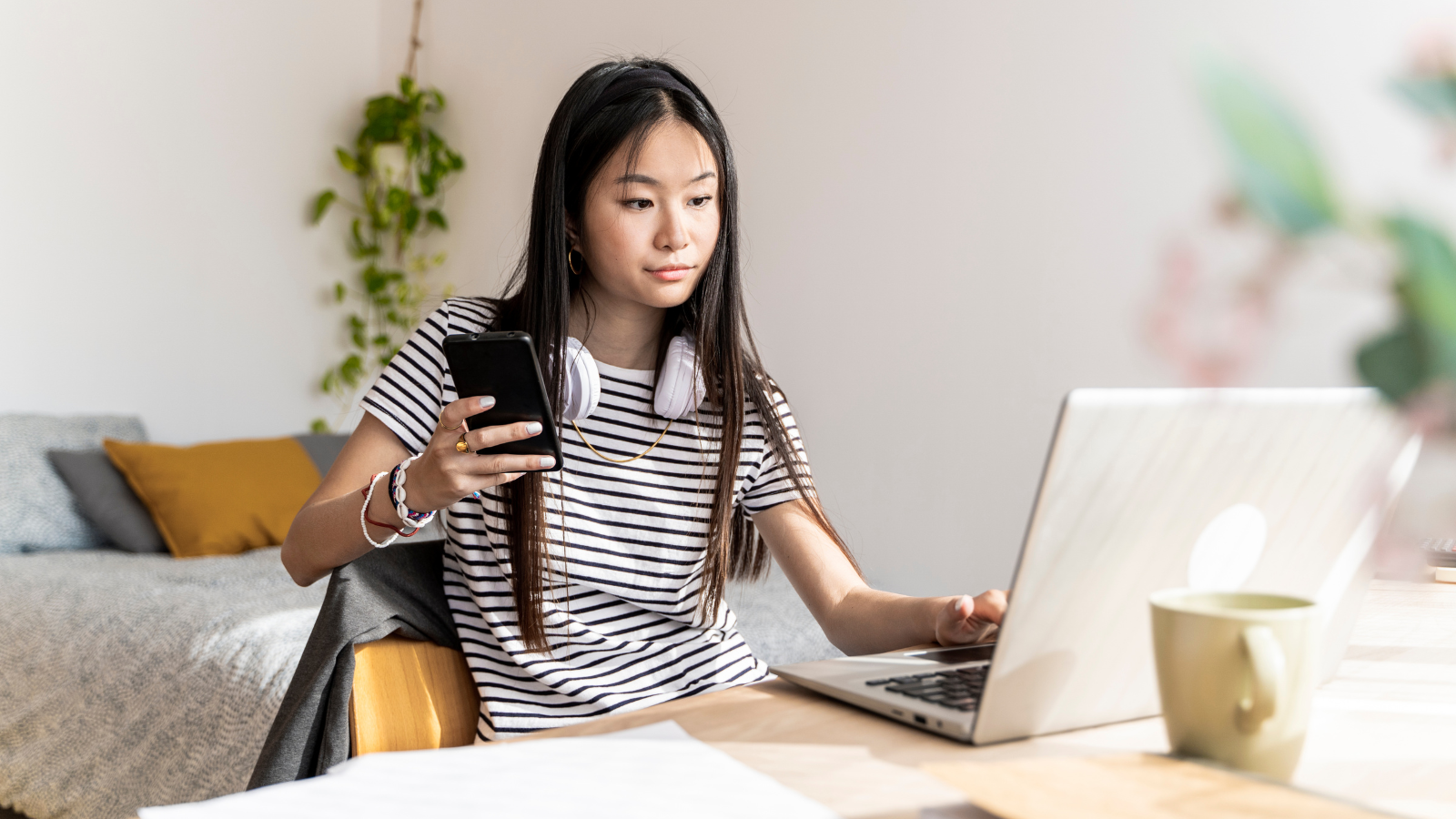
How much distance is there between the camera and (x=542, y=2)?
3.45m

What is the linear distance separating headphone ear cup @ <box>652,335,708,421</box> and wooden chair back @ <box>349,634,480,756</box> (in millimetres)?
337

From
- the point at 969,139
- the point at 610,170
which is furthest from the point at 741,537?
the point at 969,139

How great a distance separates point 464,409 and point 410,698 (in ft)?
1.06

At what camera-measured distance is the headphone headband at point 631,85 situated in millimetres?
1166

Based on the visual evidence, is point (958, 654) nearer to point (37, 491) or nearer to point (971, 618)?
point (971, 618)

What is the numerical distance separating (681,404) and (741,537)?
176mm

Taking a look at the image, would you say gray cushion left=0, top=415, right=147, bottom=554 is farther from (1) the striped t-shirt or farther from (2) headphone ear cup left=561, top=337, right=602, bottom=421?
(2) headphone ear cup left=561, top=337, right=602, bottom=421

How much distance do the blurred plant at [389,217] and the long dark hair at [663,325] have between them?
2588 mm

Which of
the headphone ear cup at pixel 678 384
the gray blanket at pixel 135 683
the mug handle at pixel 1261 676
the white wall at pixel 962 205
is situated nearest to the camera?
the mug handle at pixel 1261 676

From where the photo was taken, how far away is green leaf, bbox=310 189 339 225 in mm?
3576

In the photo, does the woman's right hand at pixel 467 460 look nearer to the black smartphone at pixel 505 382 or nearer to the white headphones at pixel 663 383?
the black smartphone at pixel 505 382

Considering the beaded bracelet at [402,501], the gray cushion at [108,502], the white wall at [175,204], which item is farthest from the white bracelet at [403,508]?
the white wall at [175,204]

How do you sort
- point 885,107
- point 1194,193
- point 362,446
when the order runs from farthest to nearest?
point 885,107, point 1194,193, point 362,446

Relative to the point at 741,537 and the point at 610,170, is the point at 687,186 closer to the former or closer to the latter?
the point at 610,170
